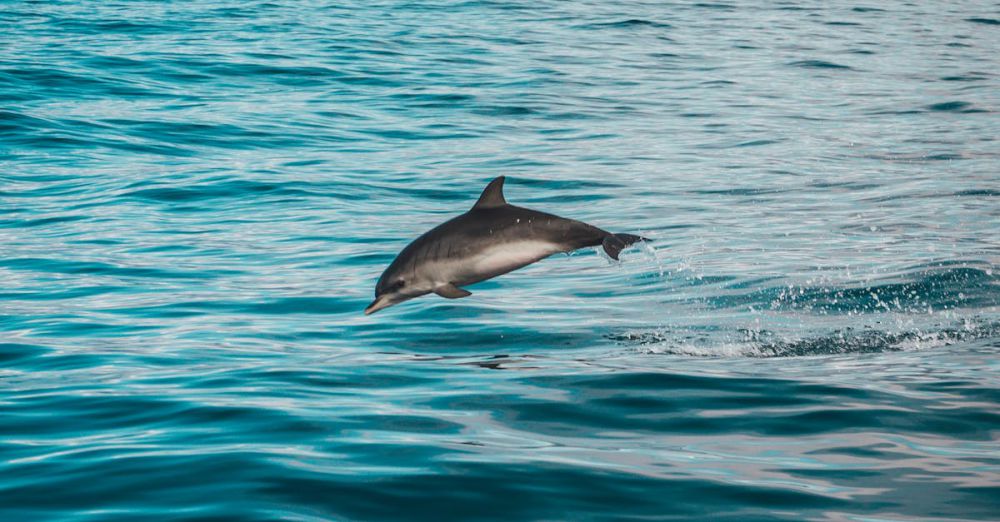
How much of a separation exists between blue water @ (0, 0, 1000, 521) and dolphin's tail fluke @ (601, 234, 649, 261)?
2.75 feet

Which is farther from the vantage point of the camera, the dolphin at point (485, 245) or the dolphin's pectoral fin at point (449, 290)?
the dolphin's pectoral fin at point (449, 290)

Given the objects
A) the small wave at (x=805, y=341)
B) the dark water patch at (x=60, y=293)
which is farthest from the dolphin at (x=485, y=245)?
the dark water patch at (x=60, y=293)

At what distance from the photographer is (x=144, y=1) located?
4394cm

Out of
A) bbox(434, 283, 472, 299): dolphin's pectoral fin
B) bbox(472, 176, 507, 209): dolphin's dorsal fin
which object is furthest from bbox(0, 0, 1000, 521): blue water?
bbox(472, 176, 507, 209): dolphin's dorsal fin

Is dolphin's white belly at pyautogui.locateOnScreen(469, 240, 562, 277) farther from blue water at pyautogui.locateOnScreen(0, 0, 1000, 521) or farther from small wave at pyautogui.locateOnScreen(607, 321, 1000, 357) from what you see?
small wave at pyautogui.locateOnScreen(607, 321, 1000, 357)

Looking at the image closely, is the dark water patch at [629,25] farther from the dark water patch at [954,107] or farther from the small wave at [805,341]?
the small wave at [805,341]

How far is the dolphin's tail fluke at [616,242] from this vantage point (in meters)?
7.81

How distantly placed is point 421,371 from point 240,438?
7.03 feet

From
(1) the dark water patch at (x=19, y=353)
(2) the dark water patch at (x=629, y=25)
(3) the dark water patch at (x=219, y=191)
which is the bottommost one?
(2) the dark water patch at (x=629, y=25)

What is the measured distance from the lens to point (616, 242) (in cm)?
791

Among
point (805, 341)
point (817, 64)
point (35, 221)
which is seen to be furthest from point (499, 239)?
point (817, 64)

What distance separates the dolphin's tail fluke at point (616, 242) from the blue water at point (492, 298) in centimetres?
84

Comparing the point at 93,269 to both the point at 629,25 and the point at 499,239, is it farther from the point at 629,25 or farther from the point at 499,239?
the point at 629,25

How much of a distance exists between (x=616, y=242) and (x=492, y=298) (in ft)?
13.6
